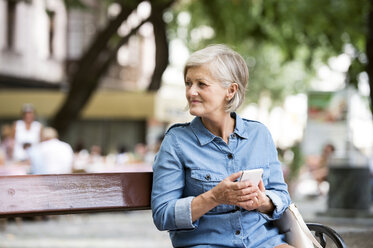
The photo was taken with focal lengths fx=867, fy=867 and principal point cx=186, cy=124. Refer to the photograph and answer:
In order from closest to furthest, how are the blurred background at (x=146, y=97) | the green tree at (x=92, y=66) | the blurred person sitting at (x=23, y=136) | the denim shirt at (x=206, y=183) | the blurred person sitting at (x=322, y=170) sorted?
the denim shirt at (x=206, y=183) < the blurred background at (x=146, y=97) < the blurred person sitting at (x=23, y=136) < the green tree at (x=92, y=66) < the blurred person sitting at (x=322, y=170)

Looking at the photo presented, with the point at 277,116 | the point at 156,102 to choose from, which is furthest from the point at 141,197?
the point at 277,116

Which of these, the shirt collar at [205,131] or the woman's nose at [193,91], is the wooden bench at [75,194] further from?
the woman's nose at [193,91]

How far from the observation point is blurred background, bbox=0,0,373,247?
538 inches

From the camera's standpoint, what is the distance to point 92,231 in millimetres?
14055

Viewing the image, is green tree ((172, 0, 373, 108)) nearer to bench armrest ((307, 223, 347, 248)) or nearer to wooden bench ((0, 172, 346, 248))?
bench armrest ((307, 223, 347, 248))

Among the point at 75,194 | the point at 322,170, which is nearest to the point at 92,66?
the point at 322,170

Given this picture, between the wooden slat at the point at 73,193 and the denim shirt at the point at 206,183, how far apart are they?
1.08 feet

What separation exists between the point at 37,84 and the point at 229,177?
30402 millimetres

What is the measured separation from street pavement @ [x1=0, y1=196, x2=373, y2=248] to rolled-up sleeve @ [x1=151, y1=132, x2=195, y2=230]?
632 cm

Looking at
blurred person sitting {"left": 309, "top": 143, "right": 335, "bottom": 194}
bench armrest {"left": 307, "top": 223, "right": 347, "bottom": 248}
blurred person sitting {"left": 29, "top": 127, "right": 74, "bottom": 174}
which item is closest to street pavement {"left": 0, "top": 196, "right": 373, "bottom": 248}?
blurred person sitting {"left": 29, "top": 127, "right": 74, "bottom": 174}

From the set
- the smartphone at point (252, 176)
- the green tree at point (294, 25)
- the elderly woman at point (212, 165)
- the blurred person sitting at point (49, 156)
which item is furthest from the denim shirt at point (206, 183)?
the blurred person sitting at point (49, 156)

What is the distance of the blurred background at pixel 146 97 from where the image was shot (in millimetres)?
13672

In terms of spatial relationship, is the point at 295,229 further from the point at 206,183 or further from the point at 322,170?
the point at 322,170

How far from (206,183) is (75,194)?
0.63 m
